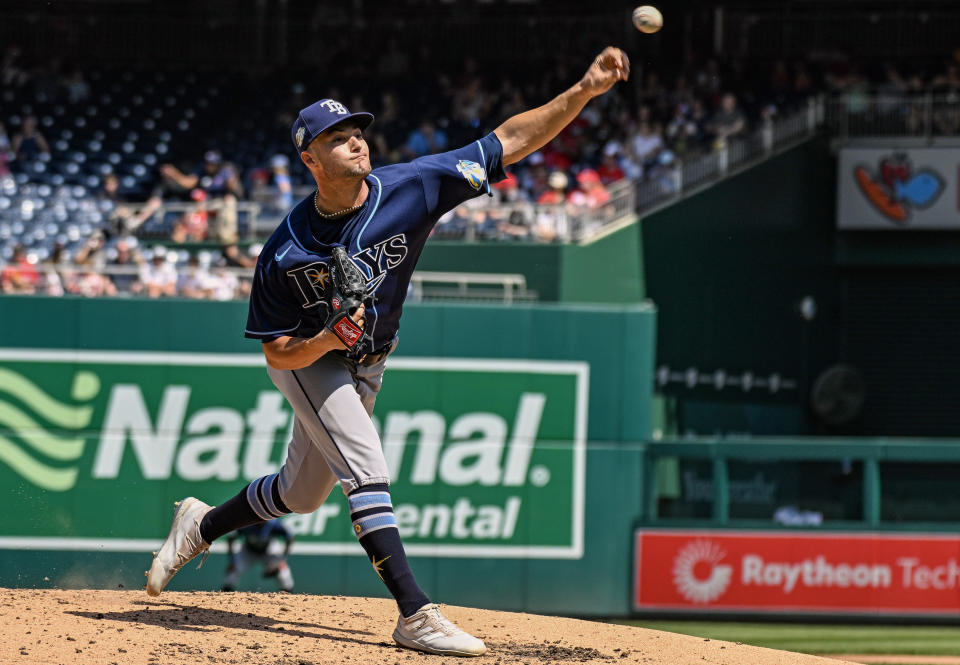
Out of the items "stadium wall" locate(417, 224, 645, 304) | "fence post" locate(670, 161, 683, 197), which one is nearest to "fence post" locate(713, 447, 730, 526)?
"stadium wall" locate(417, 224, 645, 304)

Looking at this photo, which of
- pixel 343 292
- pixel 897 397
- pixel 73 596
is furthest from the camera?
pixel 897 397

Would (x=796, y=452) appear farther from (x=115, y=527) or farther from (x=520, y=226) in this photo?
(x=115, y=527)

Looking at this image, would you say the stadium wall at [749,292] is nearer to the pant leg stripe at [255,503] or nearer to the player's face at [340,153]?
the pant leg stripe at [255,503]

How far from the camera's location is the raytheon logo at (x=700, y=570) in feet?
39.3

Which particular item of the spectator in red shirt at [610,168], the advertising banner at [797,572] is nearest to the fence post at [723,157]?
the spectator in red shirt at [610,168]

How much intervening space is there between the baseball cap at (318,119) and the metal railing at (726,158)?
11.2m

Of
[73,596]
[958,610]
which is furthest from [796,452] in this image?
[73,596]

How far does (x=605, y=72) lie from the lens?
16.7 ft

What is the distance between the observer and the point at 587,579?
39.3ft

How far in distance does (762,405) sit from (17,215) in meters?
9.64

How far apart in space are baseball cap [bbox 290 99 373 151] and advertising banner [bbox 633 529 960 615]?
776 cm

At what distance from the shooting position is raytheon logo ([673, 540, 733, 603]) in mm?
11969

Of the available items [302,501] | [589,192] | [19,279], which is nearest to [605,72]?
[302,501]

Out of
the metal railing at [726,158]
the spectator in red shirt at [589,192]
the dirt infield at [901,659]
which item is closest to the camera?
the dirt infield at [901,659]
